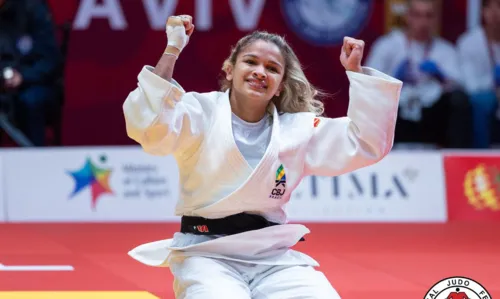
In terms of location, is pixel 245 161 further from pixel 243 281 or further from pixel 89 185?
pixel 89 185

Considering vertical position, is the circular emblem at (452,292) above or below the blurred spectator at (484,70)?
below

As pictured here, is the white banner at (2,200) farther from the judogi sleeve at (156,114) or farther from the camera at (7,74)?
the judogi sleeve at (156,114)

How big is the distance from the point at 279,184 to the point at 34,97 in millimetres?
6707

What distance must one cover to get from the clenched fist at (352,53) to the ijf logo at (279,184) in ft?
1.95

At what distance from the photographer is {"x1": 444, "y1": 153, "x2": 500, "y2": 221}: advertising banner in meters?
9.73

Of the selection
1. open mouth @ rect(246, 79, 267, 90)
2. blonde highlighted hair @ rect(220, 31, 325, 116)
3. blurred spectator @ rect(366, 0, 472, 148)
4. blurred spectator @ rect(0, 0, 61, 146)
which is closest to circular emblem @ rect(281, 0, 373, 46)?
blurred spectator @ rect(366, 0, 472, 148)

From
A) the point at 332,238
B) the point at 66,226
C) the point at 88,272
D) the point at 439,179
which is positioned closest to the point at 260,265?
the point at 88,272

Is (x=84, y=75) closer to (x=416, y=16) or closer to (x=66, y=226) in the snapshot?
(x=66, y=226)

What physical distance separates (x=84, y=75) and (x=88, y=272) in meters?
5.57

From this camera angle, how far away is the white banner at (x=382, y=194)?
31.2ft

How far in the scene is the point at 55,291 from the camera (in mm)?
5531

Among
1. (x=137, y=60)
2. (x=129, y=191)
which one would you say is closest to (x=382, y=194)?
(x=129, y=191)

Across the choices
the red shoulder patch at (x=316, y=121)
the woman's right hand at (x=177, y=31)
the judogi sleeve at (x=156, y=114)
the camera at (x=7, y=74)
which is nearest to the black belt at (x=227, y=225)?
the judogi sleeve at (x=156, y=114)

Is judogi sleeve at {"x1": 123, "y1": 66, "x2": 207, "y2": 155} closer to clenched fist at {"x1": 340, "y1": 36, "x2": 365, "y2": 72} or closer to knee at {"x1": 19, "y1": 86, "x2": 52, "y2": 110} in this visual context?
clenched fist at {"x1": 340, "y1": 36, "x2": 365, "y2": 72}
